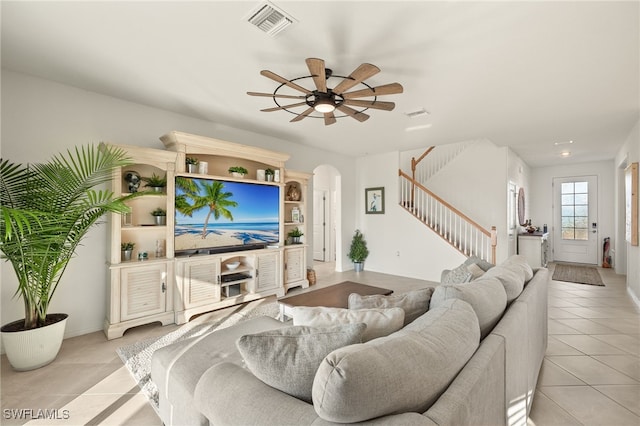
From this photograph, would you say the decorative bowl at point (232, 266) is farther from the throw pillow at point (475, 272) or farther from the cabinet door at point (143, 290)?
the throw pillow at point (475, 272)

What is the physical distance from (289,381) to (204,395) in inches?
13.9

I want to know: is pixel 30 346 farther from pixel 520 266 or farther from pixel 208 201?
pixel 520 266

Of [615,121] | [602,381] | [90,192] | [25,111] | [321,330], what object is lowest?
[602,381]

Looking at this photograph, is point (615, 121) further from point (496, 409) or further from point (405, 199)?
point (496, 409)

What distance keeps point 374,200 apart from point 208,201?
3.87 m

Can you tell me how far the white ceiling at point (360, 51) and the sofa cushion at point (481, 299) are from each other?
174 centimetres

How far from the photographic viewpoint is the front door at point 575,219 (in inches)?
285

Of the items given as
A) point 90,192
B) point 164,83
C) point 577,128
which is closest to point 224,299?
point 90,192

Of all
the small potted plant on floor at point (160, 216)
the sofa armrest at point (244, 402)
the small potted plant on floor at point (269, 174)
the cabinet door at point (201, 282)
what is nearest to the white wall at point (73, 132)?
the small potted plant on floor at point (160, 216)

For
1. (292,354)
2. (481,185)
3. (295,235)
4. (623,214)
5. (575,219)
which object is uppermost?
(481,185)

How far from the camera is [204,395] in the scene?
3.58 feet

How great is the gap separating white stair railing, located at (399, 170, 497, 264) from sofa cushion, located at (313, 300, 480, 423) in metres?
4.68

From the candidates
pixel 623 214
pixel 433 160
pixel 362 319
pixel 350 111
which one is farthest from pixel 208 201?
pixel 623 214

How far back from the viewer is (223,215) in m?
4.06
